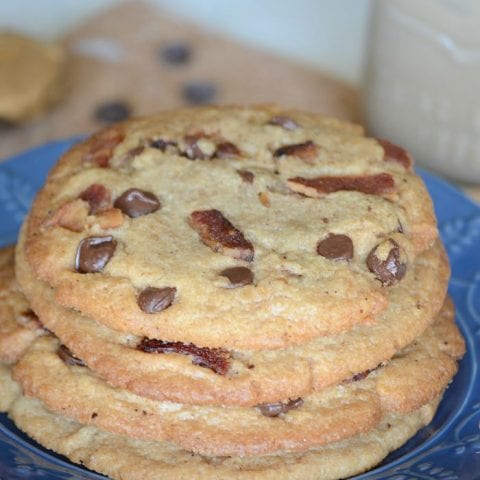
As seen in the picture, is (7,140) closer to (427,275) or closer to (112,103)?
(112,103)

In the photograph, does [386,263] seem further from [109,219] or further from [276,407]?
[109,219]

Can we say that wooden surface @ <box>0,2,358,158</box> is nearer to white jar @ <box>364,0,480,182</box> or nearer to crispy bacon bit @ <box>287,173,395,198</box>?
white jar @ <box>364,0,480,182</box>

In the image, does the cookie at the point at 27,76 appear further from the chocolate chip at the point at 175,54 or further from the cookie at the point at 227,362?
the cookie at the point at 227,362

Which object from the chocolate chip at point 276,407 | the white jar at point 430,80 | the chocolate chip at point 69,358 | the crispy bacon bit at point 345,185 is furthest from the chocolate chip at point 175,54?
the chocolate chip at point 276,407

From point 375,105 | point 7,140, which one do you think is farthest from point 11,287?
point 375,105

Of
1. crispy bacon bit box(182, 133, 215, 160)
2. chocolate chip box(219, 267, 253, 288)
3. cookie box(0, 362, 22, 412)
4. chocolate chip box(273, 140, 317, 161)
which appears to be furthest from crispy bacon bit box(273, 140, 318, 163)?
cookie box(0, 362, 22, 412)

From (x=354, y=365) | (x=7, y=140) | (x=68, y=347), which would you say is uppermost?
(x=354, y=365)
